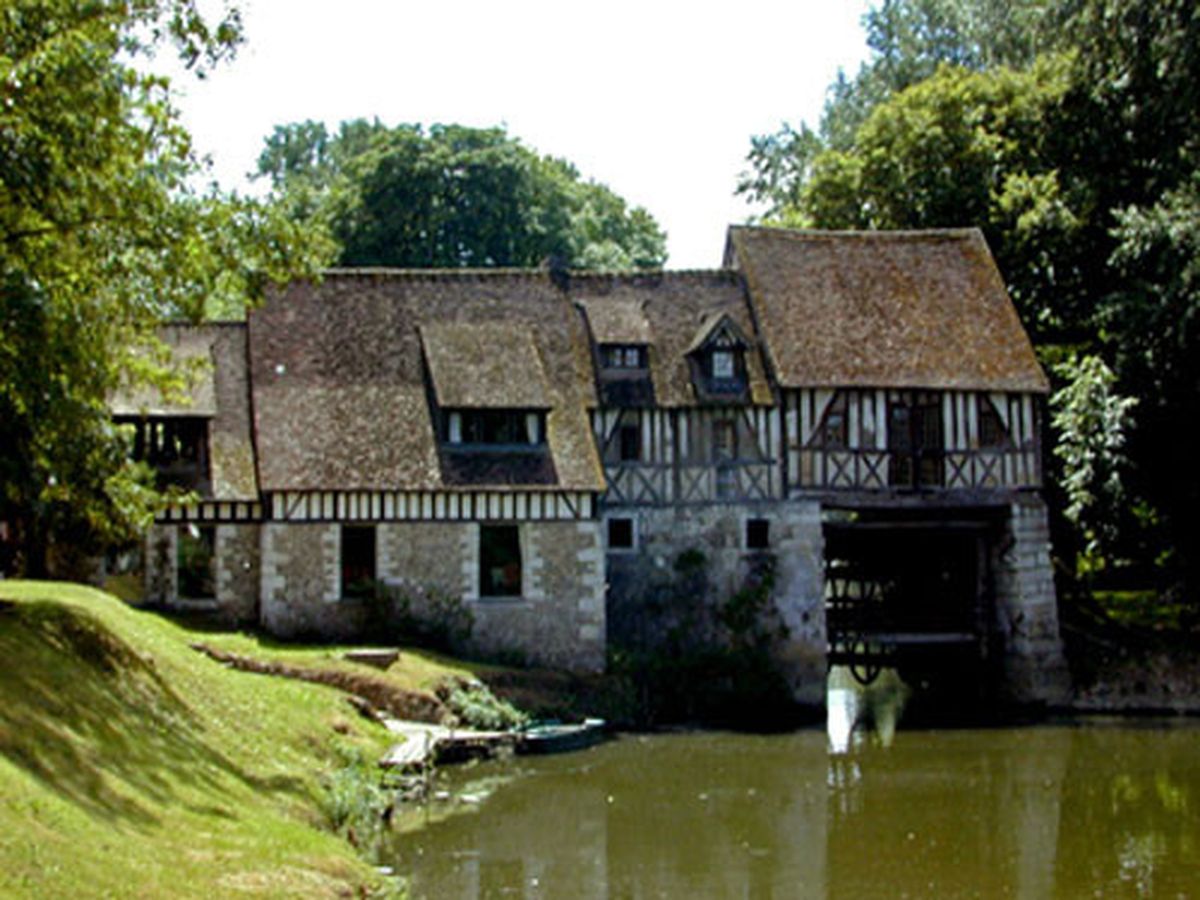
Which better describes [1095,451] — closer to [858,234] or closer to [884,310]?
[884,310]

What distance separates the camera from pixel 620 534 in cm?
2708

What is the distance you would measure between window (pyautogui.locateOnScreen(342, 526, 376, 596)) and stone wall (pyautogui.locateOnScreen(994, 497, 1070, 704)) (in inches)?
444

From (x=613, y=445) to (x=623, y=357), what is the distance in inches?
66.2

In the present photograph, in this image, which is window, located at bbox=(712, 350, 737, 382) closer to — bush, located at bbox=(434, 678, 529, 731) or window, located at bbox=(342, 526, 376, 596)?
window, located at bbox=(342, 526, 376, 596)

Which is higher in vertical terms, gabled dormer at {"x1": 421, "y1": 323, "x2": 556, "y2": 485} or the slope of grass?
gabled dormer at {"x1": 421, "y1": 323, "x2": 556, "y2": 485}

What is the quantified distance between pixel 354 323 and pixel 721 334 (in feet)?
21.7

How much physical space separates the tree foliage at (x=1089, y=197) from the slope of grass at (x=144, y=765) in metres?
16.4

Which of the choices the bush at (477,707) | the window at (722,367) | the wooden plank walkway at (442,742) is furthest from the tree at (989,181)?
the wooden plank walkway at (442,742)

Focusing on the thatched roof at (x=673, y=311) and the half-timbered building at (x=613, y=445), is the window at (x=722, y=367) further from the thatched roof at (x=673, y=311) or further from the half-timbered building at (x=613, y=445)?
the thatched roof at (x=673, y=311)

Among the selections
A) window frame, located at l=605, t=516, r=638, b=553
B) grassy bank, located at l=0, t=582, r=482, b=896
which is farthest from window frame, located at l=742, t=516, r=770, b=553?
grassy bank, located at l=0, t=582, r=482, b=896

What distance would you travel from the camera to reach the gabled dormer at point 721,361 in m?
27.4

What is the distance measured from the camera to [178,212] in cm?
1499

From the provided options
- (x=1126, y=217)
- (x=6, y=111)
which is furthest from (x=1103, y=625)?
(x=6, y=111)

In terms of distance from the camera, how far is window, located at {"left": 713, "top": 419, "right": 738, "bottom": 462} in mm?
27188
